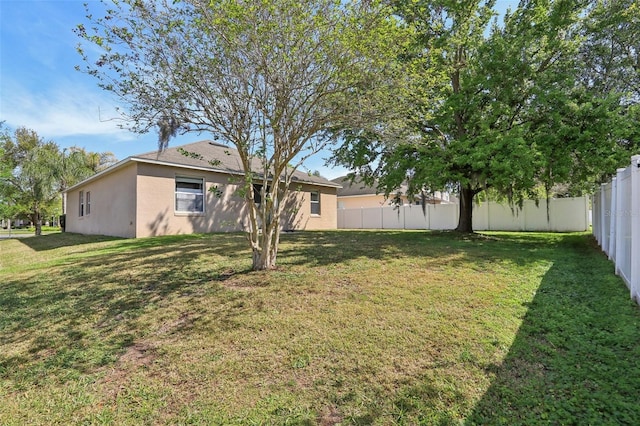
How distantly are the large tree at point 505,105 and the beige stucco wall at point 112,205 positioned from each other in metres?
7.98

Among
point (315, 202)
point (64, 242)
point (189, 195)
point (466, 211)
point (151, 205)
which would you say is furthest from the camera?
point (315, 202)

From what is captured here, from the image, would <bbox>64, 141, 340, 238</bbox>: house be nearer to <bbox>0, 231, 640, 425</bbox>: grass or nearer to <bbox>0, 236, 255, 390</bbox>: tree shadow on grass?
<bbox>0, 236, 255, 390</bbox>: tree shadow on grass

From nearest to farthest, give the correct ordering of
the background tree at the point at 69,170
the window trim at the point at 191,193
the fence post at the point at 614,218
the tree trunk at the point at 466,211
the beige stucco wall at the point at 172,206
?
the fence post at the point at 614,218 < the beige stucco wall at the point at 172,206 < the window trim at the point at 191,193 < the tree trunk at the point at 466,211 < the background tree at the point at 69,170

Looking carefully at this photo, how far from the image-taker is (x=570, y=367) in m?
2.90

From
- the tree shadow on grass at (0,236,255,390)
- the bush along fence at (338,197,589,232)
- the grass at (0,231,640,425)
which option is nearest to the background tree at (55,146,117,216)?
the bush along fence at (338,197,589,232)

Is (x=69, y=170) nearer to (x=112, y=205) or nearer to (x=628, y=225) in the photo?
(x=112, y=205)

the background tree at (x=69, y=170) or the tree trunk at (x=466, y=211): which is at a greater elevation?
the background tree at (x=69, y=170)

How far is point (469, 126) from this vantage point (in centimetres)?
1060

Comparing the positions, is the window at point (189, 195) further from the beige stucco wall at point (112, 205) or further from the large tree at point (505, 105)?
the large tree at point (505, 105)

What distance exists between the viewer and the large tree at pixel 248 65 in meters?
4.68

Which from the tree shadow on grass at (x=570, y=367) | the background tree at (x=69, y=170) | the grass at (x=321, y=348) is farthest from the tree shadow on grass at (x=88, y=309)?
the background tree at (x=69, y=170)

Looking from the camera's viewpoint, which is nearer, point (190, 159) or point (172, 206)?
point (172, 206)

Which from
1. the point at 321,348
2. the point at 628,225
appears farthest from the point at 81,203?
the point at 628,225

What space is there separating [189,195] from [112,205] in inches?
131
